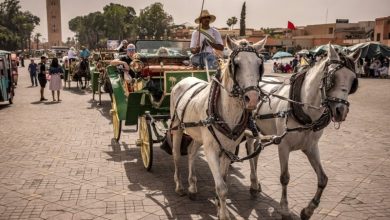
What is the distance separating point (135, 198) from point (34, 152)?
3.57 m

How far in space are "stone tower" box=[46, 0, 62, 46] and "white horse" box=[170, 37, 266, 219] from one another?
508 ft

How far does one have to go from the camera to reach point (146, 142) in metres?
6.51

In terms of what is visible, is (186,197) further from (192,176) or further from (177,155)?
(177,155)

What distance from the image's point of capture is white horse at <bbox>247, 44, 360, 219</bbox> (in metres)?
4.08

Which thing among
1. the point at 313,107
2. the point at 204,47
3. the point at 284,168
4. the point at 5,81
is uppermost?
the point at 204,47

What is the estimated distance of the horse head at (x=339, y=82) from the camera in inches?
159

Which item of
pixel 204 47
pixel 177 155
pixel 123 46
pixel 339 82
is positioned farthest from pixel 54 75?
pixel 339 82

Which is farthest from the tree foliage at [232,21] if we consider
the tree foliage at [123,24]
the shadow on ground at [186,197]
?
the shadow on ground at [186,197]

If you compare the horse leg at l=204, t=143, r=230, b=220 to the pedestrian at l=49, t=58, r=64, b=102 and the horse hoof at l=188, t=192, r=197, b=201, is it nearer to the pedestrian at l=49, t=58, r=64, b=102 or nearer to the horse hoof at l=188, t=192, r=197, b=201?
the horse hoof at l=188, t=192, r=197, b=201

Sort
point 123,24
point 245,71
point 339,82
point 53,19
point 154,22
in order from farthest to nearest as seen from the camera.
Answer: point 53,19, point 123,24, point 154,22, point 339,82, point 245,71

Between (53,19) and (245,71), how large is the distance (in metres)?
158

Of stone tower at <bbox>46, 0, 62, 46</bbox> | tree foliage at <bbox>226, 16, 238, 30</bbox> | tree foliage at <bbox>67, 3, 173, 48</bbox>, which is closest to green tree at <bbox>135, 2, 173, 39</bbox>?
tree foliage at <bbox>67, 3, 173, 48</bbox>

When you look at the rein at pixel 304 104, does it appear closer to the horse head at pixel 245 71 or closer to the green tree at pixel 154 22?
the horse head at pixel 245 71

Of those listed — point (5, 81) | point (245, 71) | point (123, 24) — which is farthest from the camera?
point (123, 24)
